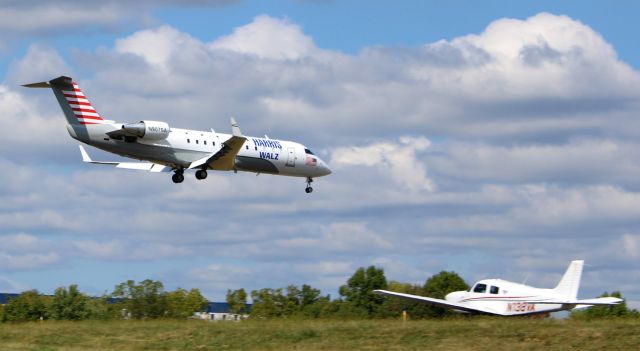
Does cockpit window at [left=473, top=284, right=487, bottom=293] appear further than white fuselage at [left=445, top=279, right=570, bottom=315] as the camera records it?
Yes

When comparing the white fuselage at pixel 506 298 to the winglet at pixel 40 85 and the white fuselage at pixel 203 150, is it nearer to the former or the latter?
the white fuselage at pixel 203 150

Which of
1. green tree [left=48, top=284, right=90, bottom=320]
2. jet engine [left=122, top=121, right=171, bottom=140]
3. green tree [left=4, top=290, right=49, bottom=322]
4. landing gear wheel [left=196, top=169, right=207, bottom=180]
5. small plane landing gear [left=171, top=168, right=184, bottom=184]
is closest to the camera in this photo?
jet engine [left=122, top=121, right=171, bottom=140]

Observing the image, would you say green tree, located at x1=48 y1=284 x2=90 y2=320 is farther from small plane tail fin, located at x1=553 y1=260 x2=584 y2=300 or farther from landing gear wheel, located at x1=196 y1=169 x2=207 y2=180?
small plane tail fin, located at x1=553 y1=260 x2=584 y2=300

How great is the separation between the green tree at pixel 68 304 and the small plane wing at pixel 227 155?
54.1ft

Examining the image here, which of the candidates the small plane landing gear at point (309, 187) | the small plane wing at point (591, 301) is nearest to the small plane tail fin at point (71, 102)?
the small plane landing gear at point (309, 187)

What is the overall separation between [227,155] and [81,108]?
24.0 ft

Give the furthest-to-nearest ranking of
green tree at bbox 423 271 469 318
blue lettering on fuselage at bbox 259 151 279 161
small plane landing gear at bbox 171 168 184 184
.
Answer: green tree at bbox 423 271 469 318 < blue lettering on fuselage at bbox 259 151 279 161 < small plane landing gear at bbox 171 168 184 184

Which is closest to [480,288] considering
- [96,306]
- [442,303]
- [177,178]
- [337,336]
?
[442,303]

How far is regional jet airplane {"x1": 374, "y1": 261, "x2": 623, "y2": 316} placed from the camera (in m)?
44.2

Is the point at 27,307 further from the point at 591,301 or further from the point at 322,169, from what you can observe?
the point at 591,301

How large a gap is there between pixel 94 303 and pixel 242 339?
39777 mm

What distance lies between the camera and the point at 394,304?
65.9m

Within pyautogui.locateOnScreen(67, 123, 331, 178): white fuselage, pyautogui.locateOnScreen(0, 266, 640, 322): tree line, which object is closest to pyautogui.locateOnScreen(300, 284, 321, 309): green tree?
pyautogui.locateOnScreen(0, 266, 640, 322): tree line

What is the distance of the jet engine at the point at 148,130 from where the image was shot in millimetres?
51844
